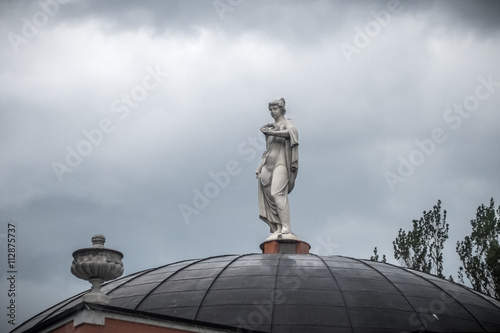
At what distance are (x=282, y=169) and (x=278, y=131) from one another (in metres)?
1.30

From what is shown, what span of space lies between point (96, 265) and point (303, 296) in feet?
18.7

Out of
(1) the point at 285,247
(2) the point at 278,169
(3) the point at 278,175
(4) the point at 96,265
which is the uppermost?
(2) the point at 278,169

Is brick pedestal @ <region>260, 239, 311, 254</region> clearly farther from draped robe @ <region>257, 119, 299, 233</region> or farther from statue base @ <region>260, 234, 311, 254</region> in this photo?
→ draped robe @ <region>257, 119, 299, 233</region>

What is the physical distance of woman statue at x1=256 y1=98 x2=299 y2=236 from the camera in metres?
31.0

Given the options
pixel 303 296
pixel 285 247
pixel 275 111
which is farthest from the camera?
pixel 275 111

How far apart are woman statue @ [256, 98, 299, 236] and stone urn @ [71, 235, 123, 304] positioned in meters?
8.54

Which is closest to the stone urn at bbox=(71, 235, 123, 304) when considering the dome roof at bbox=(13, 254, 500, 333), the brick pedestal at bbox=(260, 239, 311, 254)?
the dome roof at bbox=(13, 254, 500, 333)

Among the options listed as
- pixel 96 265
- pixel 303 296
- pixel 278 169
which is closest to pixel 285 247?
pixel 278 169

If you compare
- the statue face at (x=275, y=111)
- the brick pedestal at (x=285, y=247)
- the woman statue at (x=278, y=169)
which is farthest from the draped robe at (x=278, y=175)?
the brick pedestal at (x=285, y=247)

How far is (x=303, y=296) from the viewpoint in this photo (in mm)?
25047

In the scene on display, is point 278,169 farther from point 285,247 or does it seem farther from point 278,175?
point 285,247

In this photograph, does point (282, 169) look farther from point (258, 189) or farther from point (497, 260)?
point (497, 260)


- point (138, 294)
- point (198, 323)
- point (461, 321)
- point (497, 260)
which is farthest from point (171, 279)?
point (497, 260)

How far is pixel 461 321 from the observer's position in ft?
84.0
